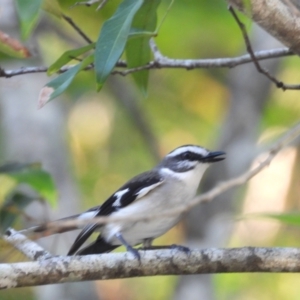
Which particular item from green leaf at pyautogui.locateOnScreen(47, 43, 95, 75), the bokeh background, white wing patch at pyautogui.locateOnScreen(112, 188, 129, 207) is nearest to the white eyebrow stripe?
white wing patch at pyautogui.locateOnScreen(112, 188, 129, 207)

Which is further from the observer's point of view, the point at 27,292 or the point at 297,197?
the point at 297,197

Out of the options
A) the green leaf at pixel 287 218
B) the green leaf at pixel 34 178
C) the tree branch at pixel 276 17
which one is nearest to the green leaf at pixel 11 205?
the green leaf at pixel 34 178

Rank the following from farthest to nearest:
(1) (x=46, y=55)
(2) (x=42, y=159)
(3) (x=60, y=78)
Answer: (1) (x=46, y=55), (2) (x=42, y=159), (3) (x=60, y=78)

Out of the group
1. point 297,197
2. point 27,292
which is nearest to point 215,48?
point 297,197

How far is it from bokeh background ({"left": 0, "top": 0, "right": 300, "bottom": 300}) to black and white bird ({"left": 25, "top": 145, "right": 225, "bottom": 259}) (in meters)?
0.43

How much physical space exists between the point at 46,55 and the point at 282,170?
2.41 metres

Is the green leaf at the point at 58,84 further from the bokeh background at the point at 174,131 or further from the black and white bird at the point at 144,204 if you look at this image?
the black and white bird at the point at 144,204

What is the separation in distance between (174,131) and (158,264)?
15.1 ft

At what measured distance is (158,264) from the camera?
2.63 metres

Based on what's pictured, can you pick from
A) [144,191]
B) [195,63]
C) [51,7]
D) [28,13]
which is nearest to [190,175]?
[144,191]

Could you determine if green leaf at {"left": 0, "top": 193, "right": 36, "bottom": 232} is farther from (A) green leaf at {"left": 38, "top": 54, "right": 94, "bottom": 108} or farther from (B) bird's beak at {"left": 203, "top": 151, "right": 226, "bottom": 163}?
(B) bird's beak at {"left": 203, "top": 151, "right": 226, "bottom": 163}

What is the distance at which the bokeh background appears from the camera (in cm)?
485

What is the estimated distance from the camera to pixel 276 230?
611cm

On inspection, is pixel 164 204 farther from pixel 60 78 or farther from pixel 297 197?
pixel 297 197
